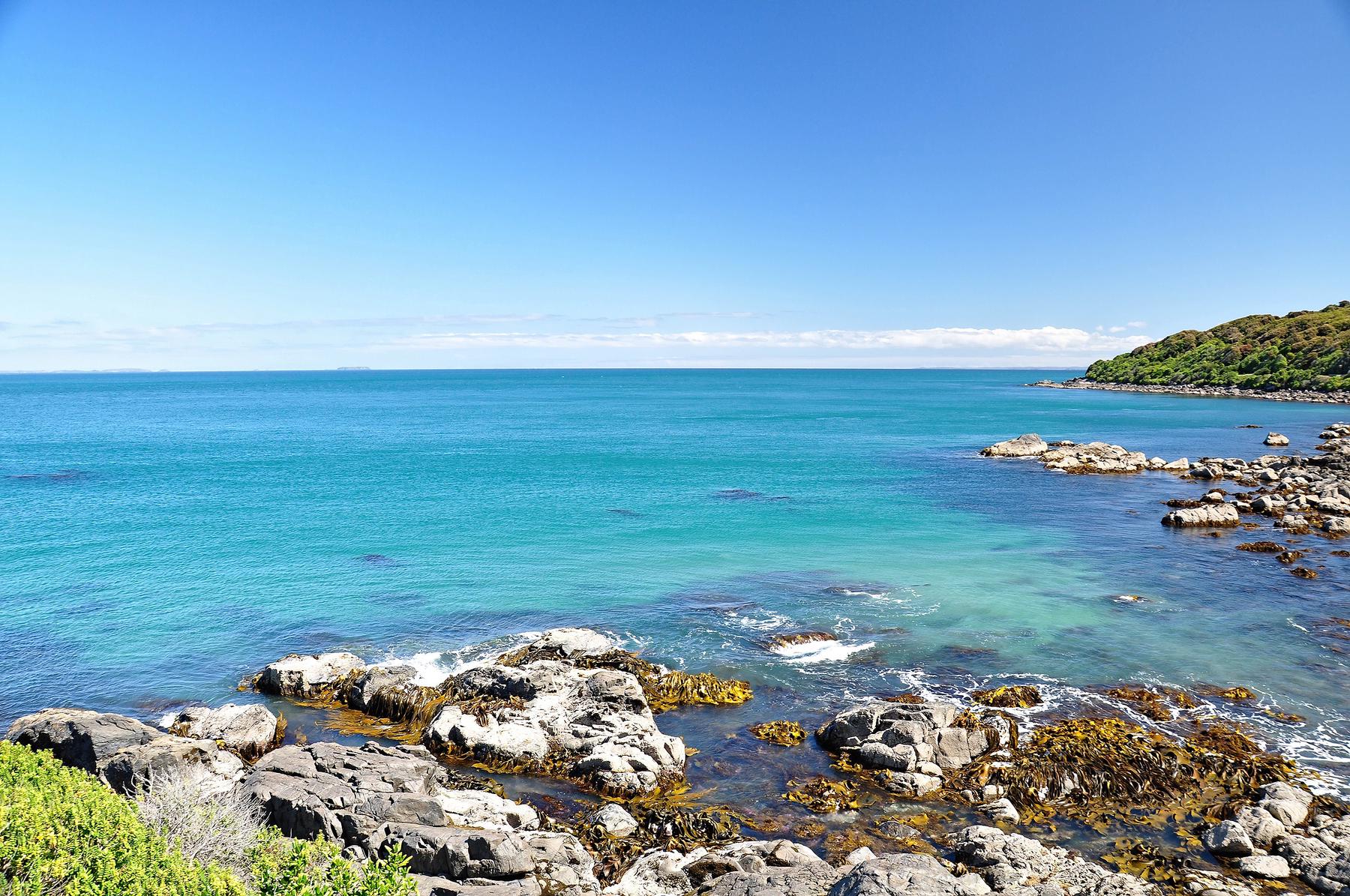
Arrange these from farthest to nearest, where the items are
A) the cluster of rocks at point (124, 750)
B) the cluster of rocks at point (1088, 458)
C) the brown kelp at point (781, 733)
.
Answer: the cluster of rocks at point (1088, 458)
the brown kelp at point (781, 733)
the cluster of rocks at point (124, 750)

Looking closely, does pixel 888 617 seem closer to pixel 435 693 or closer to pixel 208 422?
pixel 435 693

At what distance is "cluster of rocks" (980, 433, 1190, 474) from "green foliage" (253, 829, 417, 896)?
8023cm

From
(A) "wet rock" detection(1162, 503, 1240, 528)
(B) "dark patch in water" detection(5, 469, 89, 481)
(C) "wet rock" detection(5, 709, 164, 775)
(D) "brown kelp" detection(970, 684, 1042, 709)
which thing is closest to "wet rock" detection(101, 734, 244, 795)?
(C) "wet rock" detection(5, 709, 164, 775)

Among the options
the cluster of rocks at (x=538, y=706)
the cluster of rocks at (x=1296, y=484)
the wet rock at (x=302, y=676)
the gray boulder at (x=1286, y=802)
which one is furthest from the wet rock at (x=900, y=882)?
the cluster of rocks at (x=1296, y=484)

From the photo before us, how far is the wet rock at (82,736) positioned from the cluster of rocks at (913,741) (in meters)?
19.6

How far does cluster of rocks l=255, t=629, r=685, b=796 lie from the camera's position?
72.2ft

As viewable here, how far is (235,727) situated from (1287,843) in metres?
28.5

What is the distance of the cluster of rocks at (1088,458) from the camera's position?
7838 cm

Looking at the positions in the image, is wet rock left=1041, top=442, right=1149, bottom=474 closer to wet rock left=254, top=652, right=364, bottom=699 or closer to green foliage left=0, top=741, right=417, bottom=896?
wet rock left=254, top=652, right=364, bottom=699

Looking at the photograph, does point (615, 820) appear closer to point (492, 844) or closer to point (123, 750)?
point (492, 844)

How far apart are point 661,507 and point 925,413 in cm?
11711

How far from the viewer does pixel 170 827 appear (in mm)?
14656

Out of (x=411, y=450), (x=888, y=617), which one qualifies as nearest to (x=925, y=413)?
(x=411, y=450)

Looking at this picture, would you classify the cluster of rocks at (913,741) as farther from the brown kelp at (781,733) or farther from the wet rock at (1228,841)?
Answer: the wet rock at (1228,841)
